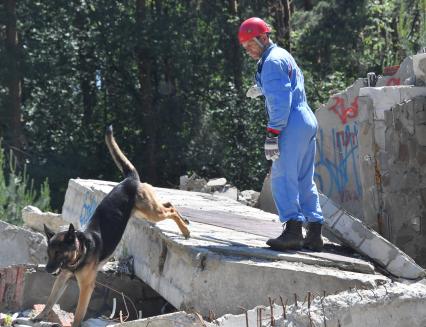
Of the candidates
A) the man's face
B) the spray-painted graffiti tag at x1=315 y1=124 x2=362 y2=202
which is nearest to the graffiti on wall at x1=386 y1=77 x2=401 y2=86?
the spray-painted graffiti tag at x1=315 y1=124 x2=362 y2=202

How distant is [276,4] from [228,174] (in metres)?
4.27

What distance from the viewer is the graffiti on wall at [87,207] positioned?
1054 centimetres

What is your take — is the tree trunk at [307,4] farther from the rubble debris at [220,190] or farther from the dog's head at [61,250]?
the dog's head at [61,250]

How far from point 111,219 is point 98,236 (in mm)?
261

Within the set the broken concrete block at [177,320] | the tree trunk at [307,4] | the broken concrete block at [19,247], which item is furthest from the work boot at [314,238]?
the tree trunk at [307,4]

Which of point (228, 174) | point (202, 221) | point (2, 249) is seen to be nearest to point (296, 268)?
point (202, 221)

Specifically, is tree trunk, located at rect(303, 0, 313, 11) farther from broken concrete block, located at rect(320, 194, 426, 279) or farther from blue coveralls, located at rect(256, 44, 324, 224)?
blue coveralls, located at rect(256, 44, 324, 224)

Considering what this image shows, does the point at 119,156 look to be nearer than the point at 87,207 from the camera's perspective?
Yes

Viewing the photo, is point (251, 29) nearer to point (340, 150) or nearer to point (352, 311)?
point (352, 311)

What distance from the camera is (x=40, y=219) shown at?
40.6ft

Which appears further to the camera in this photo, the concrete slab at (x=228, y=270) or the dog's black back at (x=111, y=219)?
the dog's black back at (x=111, y=219)

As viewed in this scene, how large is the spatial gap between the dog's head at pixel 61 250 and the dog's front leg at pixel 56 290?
22cm

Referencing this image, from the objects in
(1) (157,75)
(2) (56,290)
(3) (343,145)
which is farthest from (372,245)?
(1) (157,75)

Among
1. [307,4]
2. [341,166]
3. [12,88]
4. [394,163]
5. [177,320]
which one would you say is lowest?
[177,320]
